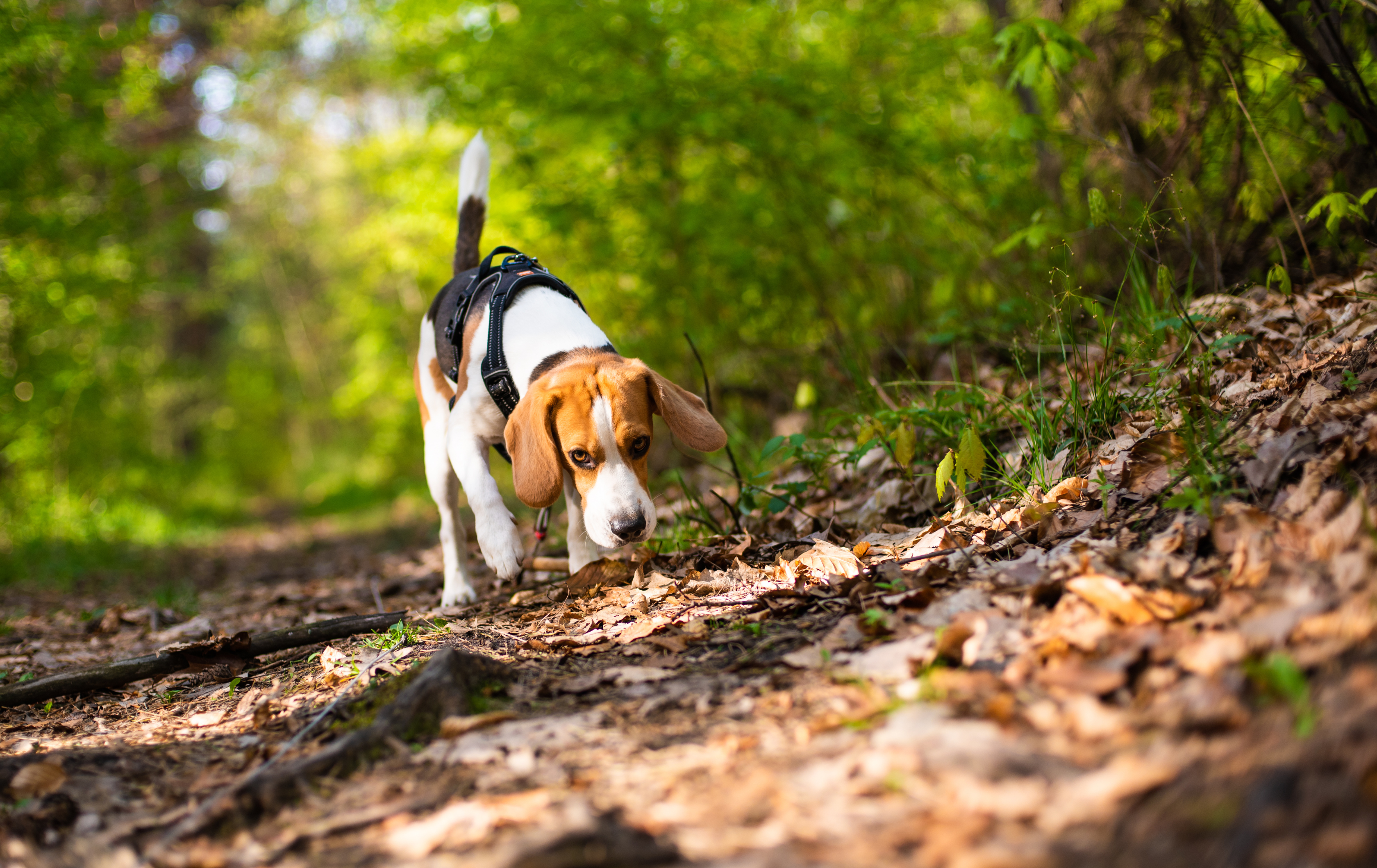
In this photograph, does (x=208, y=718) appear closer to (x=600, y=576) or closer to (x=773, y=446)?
(x=600, y=576)

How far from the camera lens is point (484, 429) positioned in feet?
12.5

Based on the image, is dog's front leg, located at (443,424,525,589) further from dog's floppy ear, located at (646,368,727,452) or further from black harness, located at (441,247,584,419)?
dog's floppy ear, located at (646,368,727,452)

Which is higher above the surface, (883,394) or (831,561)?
(883,394)

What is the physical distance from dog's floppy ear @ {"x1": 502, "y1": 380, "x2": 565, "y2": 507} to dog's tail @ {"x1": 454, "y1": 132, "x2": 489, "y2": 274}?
6.20ft

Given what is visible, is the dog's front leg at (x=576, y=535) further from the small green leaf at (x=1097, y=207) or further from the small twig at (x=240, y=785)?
the small green leaf at (x=1097, y=207)

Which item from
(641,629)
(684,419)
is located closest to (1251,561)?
(641,629)

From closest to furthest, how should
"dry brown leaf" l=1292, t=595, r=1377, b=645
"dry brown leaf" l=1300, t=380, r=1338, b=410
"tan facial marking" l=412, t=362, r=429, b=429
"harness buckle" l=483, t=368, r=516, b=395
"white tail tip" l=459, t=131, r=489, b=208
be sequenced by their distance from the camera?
"dry brown leaf" l=1292, t=595, r=1377, b=645 < "dry brown leaf" l=1300, t=380, r=1338, b=410 < "harness buckle" l=483, t=368, r=516, b=395 < "tan facial marking" l=412, t=362, r=429, b=429 < "white tail tip" l=459, t=131, r=489, b=208

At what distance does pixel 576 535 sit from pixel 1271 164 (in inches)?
123

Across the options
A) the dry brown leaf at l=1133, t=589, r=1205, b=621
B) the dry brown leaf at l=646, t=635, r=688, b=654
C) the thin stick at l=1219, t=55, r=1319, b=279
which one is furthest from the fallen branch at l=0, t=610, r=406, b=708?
the thin stick at l=1219, t=55, r=1319, b=279

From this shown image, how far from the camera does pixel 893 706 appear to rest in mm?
1703

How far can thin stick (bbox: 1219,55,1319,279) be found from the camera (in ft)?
11.1

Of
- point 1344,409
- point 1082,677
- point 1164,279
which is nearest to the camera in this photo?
point 1082,677

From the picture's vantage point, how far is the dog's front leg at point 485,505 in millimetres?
3445

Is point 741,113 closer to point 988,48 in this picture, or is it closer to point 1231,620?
point 988,48
